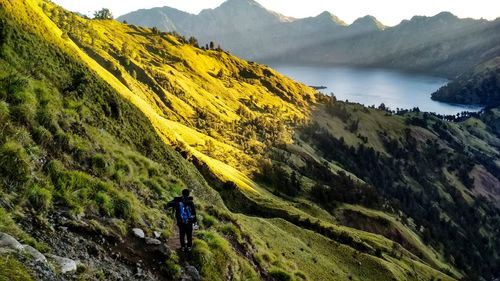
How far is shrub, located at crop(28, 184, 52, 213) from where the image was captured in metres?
16.8

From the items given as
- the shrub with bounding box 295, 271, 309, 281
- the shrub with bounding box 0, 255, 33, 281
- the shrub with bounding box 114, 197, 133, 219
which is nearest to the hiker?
the shrub with bounding box 114, 197, 133, 219

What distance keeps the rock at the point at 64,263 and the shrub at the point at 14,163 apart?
410cm

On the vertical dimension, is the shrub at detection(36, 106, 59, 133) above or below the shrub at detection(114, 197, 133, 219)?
above

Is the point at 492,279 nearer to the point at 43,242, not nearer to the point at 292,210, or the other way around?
the point at 292,210

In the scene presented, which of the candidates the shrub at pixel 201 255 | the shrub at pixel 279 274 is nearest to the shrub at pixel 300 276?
the shrub at pixel 279 274

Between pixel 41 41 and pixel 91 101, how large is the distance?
4994 millimetres

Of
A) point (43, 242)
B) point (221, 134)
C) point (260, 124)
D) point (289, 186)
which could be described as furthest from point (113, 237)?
point (260, 124)

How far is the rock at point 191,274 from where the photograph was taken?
1937cm

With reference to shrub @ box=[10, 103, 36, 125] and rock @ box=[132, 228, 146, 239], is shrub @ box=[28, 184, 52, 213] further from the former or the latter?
shrub @ box=[10, 103, 36, 125]

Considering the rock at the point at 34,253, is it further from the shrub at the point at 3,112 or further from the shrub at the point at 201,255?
the shrub at the point at 201,255

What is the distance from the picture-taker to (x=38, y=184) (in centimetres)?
1781

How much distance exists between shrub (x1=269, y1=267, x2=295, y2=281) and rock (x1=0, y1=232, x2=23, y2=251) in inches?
661

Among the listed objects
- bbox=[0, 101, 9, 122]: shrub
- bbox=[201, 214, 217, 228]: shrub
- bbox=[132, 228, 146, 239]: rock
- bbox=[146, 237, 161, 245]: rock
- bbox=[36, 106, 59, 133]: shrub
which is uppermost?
bbox=[0, 101, 9, 122]: shrub

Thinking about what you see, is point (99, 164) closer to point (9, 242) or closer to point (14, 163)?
point (14, 163)
